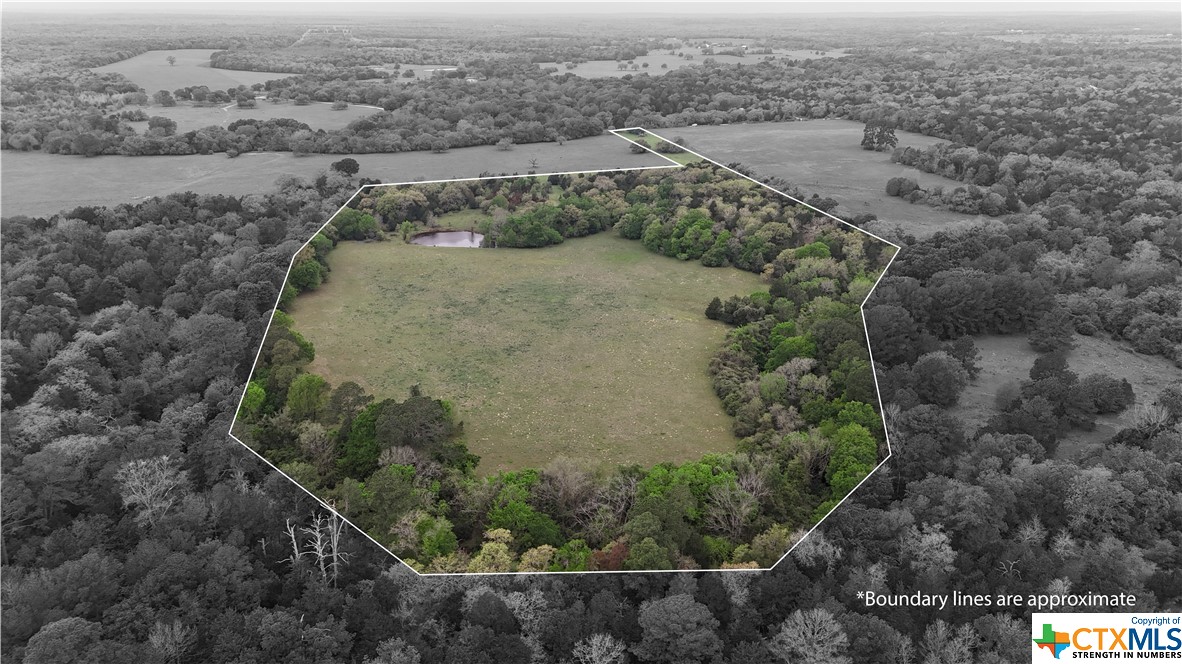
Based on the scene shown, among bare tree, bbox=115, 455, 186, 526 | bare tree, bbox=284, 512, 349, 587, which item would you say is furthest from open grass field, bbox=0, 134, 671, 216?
bare tree, bbox=284, 512, 349, 587

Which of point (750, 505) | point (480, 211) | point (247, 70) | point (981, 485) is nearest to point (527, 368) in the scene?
point (750, 505)

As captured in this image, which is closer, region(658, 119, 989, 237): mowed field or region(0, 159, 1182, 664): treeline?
region(0, 159, 1182, 664): treeline

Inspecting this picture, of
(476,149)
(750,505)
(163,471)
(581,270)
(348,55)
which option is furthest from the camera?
(348,55)

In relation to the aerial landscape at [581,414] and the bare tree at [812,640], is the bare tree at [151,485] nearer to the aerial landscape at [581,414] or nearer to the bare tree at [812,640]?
the aerial landscape at [581,414]

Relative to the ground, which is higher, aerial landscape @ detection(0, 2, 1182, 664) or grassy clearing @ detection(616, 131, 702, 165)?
grassy clearing @ detection(616, 131, 702, 165)

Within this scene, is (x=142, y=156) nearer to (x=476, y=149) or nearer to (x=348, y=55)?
(x=476, y=149)

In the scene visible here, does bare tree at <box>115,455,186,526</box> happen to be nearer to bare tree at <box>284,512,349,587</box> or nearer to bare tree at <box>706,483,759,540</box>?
bare tree at <box>284,512,349,587</box>
